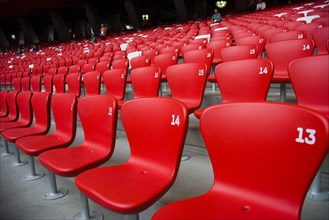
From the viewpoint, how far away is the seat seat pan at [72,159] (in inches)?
62.4

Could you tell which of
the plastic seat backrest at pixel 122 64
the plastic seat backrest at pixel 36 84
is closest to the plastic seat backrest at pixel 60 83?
the plastic seat backrest at pixel 36 84

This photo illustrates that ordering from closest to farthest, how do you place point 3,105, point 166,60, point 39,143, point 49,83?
point 39,143 → point 166,60 → point 3,105 → point 49,83

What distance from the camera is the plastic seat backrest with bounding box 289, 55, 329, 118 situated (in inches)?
67.4

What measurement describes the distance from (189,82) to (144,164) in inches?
47.9

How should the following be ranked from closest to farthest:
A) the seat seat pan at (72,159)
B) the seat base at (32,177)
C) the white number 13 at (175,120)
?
the white number 13 at (175,120), the seat seat pan at (72,159), the seat base at (32,177)

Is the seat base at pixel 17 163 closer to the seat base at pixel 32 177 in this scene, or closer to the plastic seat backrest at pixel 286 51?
the seat base at pixel 32 177

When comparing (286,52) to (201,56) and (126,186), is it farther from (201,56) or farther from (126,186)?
(126,186)

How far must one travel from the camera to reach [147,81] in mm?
2797

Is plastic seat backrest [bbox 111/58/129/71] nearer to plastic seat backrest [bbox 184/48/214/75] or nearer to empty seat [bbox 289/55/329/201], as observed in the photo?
plastic seat backrest [bbox 184/48/214/75]

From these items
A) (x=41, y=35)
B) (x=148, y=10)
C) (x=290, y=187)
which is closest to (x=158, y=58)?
(x=290, y=187)

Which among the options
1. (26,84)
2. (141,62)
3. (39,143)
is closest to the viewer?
(39,143)

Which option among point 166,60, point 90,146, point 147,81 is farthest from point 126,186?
point 166,60

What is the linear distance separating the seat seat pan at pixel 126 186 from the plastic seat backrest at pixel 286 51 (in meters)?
1.69

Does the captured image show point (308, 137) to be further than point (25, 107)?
No
